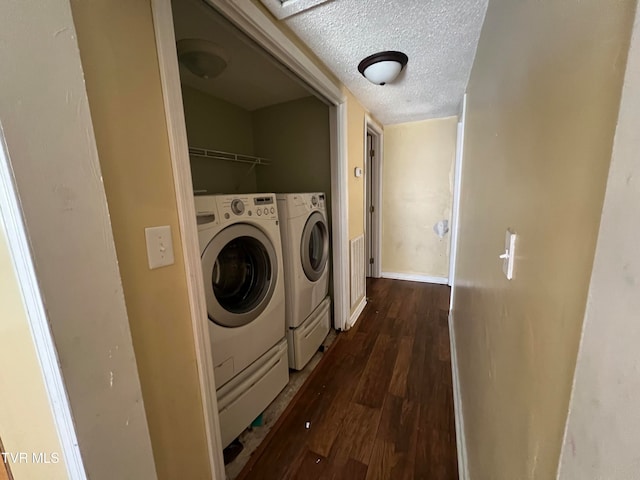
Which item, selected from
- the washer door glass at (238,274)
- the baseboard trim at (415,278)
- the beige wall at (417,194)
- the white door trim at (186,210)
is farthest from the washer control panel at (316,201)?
the baseboard trim at (415,278)

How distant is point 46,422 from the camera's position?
0.57 m

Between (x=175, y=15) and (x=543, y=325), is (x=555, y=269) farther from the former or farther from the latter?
(x=175, y=15)

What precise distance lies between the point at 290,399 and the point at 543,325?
1.49 meters

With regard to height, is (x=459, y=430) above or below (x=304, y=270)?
below

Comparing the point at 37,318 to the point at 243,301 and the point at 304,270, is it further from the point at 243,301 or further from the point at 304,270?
the point at 304,270

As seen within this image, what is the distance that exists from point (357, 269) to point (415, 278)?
4.44 feet

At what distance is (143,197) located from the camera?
2.27 feet

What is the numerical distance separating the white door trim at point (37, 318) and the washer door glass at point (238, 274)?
0.52m

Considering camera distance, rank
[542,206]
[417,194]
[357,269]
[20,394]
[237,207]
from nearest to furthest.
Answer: [542,206]
[20,394]
[237,207]
[357,269]
[417,194]

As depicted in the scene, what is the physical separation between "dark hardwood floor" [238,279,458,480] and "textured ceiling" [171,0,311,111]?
1.88 meters

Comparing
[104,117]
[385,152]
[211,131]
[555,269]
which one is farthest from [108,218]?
[385,152]

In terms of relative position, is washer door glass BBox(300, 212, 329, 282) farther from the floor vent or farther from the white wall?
the white wall

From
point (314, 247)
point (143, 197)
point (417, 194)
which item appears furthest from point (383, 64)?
point (417, 194)

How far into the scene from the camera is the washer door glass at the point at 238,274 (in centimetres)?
107
